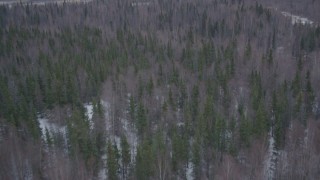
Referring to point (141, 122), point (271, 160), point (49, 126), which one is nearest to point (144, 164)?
point (141, 122)

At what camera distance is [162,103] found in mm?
61094

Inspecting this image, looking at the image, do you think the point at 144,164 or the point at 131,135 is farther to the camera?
the point at 131,135

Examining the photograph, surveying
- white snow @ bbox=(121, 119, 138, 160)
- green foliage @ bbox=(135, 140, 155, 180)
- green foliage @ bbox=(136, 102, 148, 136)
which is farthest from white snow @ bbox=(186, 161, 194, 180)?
green foliage @ bbox=(136, 102, 148, 136)

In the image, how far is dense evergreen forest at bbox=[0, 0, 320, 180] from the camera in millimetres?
42375

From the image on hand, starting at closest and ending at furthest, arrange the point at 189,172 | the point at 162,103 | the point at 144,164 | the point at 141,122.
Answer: the point at 144,164, the point at 189,172, the point at 141,122, the point at 162,103

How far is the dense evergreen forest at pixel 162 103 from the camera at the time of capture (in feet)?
139

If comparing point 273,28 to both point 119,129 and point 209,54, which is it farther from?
point 119,129

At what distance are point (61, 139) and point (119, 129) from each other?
30.7 ft

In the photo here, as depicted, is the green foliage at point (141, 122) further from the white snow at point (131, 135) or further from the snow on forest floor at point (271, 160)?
the snow on forest floor at point (271, 160)

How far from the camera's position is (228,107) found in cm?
6075

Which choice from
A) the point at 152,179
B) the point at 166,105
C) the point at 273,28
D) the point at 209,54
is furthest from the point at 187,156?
the point at 273,28

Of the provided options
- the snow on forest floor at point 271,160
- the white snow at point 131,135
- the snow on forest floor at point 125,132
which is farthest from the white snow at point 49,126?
the snow on forest floor at point 271,160

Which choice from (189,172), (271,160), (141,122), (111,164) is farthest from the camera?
(141,122)

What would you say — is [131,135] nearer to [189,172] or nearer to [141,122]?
[141,122]
